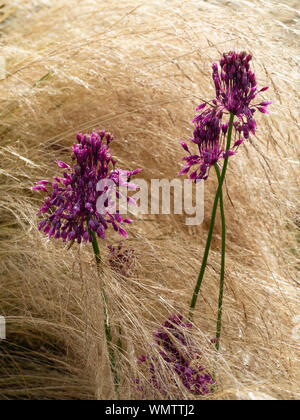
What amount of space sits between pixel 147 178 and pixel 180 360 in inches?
24.0

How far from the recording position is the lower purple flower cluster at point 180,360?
33.8 inches

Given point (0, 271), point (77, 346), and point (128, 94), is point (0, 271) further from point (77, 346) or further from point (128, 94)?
point (128, 94)

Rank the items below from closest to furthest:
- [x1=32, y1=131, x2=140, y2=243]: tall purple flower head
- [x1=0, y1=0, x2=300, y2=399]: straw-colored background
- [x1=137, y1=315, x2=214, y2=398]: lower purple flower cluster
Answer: [x1=32, y1=131, x2=140, y2=243]: tall purple flower head
[x1=137, y1=315, x2=214, y2=398]: lower purple flower cluster
[x1=0, y1=0, x2=300, y2=399]: straw-colored background

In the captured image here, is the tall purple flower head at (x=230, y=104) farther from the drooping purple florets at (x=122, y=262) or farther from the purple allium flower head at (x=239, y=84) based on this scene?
the drooping purple florets at (x=122, y=262)

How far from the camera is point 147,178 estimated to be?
1394mm

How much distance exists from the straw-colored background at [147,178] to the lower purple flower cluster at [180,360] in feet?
0.07

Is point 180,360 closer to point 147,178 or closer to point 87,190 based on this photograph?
point 87,190

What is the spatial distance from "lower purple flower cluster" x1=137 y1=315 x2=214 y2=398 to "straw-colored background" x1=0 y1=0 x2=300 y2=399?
0.02 metres

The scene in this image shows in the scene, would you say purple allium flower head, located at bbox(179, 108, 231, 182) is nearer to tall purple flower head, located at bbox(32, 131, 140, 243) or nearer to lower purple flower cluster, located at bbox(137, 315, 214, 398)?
tall purple flower head, located at bbox(32, 131, 140, 243)

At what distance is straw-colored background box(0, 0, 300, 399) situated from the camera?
0.98 metres

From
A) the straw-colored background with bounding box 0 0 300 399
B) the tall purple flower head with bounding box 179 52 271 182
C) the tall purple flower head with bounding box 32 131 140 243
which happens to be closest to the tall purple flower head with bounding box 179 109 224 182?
the tall purple flower head with bounding box 179 52 271 182

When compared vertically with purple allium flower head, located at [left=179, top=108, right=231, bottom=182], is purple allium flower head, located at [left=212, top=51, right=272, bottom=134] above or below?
above

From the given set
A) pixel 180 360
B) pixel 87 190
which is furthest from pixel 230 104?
pixel 180 360
